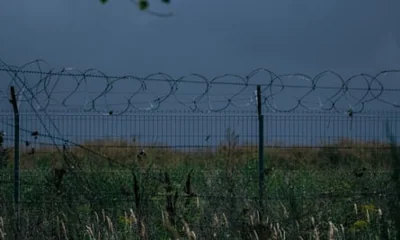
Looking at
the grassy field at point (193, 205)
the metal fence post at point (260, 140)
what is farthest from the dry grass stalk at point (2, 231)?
the metal fence post at point (260, 140)

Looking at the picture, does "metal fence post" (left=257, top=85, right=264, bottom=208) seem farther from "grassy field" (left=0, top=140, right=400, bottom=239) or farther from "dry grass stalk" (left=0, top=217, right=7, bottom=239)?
"dry grass stalk" (left=0, top=217, right=7, bottom=239)

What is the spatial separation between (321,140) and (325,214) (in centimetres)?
404

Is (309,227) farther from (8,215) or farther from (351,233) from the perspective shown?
(8,215)

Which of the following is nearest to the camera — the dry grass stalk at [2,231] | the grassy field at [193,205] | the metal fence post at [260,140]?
the dry grass stalk at [2,231]

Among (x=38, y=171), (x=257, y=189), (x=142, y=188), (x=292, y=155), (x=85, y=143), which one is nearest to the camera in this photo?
(x=142, y=188)

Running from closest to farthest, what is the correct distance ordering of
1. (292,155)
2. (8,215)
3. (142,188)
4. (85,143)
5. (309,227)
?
(309,227) < (8,215) < (142,188) < (85,143) < (292,155)

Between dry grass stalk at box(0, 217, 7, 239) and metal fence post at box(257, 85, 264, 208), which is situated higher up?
metal fence post at box(257, 85, 264, 208)

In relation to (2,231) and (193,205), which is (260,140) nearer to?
(193,205)

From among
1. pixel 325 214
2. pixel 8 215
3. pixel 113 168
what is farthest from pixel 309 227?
pixel 113 168

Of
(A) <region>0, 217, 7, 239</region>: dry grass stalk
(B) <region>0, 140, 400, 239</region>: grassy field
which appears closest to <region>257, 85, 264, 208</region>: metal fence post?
(B) <region>0, 140, 400, 239</region>: grassy field

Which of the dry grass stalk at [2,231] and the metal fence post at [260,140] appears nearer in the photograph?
the dry grass stalk at [2,231]

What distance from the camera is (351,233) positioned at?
7.34 m

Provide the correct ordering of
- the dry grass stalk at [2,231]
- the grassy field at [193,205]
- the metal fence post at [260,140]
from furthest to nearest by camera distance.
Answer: the metal fence post at [260,140]
the grassy field at [193,205]
the dry grass stalk at [2,231]

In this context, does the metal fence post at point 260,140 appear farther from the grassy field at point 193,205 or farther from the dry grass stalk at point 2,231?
the dry grass stalk at point 2,231
